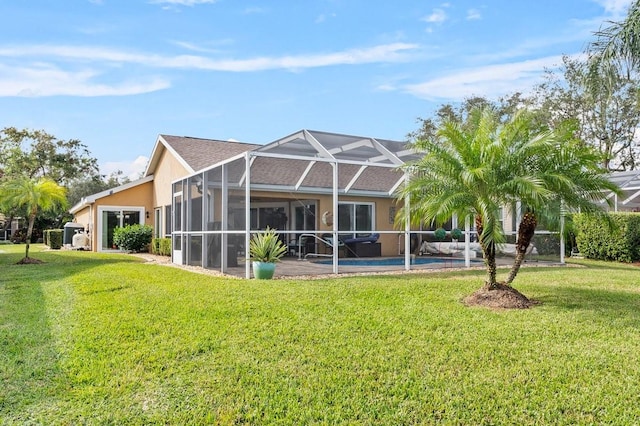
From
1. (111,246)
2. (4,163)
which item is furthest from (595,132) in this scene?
(4,163)

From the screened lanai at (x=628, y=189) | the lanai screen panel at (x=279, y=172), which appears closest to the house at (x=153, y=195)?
the lanai screen panel at (x=279, y=172)

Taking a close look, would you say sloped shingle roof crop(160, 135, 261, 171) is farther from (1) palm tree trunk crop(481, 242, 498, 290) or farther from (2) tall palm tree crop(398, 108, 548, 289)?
(1) palm tree trunk crop(481, 242, 498, 290)

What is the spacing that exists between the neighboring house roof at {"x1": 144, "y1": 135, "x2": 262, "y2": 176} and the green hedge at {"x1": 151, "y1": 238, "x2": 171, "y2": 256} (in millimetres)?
2998

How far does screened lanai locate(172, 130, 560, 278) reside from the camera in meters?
11.6

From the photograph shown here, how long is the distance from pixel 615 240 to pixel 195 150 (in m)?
16.0

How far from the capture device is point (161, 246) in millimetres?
19312

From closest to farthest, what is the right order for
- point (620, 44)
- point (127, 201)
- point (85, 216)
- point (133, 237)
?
point (620, 44) < point (133, 237) < point (127, 201) < point (85, 216)

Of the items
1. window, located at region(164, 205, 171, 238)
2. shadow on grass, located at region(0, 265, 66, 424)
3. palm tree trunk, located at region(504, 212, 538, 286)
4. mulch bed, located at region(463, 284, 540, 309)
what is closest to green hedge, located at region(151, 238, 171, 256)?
window, located at region(164, 205, 171, 238)

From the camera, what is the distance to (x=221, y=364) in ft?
15.5

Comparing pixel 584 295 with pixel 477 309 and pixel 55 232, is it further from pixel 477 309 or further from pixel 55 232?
pixel 55 232

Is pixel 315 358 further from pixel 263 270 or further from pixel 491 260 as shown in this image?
pixel 263 270

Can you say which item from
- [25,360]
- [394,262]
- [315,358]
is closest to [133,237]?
[394,262]

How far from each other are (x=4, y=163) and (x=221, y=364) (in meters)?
39.3

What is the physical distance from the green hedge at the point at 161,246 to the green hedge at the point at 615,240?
47.0 feet
